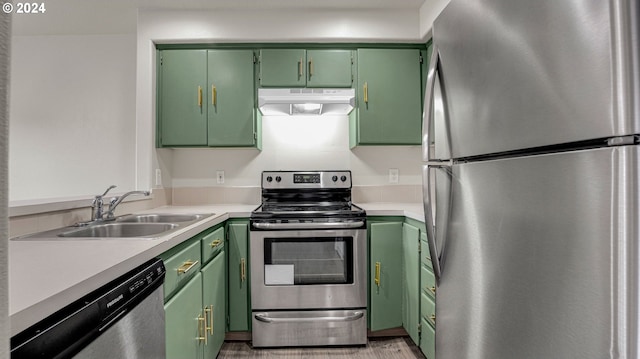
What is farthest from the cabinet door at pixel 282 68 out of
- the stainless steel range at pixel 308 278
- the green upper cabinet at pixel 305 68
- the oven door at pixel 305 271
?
the oven door at pixel 305 271

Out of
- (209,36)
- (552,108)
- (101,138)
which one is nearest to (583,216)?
(552,108)

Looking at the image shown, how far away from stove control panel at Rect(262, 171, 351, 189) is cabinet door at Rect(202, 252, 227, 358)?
794 millimetres

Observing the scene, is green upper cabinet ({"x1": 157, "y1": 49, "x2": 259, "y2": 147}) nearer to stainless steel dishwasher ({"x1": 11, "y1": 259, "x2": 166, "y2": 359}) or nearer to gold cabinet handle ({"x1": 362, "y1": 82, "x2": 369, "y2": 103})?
gold cabinet handle ({"x1": 362, "y1": 82, "x2": 369, "y2": 103})

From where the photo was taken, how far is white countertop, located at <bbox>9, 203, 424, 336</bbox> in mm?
553

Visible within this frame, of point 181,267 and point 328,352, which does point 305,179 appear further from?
point 181,267

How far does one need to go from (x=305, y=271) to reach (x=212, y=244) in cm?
62

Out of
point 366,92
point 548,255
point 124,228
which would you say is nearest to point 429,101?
point 548,255

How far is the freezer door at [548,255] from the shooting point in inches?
20.7

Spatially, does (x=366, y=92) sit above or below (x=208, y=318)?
above

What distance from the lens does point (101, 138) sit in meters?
2.85

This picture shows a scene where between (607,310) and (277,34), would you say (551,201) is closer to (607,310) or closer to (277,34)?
(607,310)

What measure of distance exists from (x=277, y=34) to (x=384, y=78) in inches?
34.5

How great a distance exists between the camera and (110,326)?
0.71m

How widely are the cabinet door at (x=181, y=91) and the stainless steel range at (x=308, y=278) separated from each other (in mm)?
960
